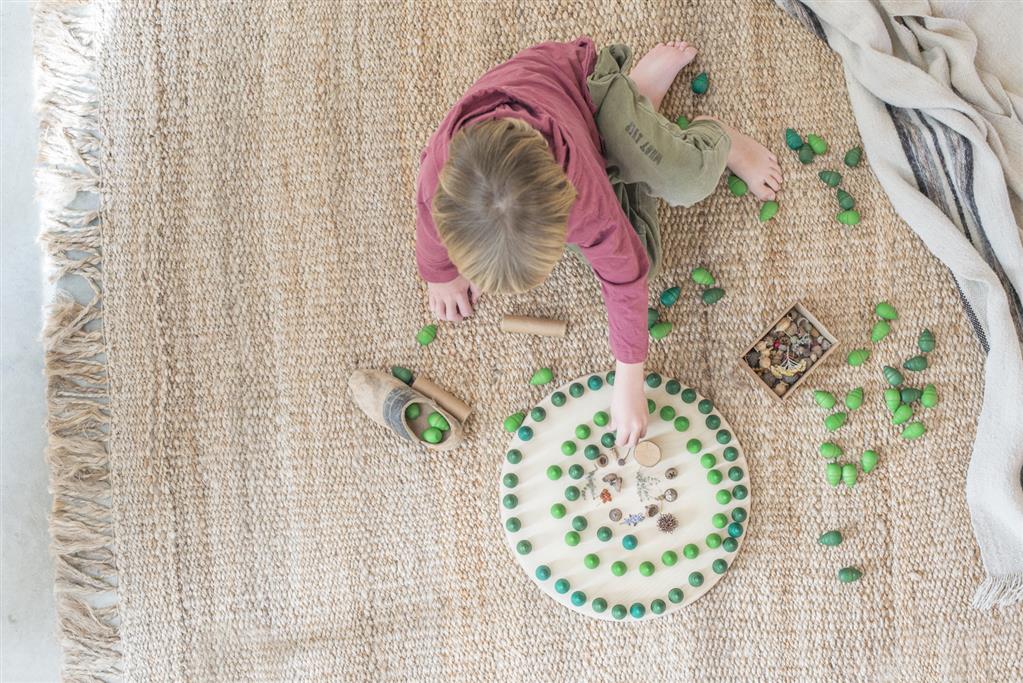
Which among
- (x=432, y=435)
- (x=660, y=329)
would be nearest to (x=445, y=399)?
(x=432, y=435)

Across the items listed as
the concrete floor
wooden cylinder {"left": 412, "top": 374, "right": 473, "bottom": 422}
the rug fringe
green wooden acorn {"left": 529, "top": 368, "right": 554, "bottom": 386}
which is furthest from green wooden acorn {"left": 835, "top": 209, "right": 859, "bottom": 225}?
the concrete floor

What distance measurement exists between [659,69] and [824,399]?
51cm

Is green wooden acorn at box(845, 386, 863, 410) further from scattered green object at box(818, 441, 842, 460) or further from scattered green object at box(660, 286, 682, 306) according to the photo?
scattered green object at box(660, 286, 682, 306)

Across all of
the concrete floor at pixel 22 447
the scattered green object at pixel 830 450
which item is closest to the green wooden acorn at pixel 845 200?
the scattered green object at pixel 830 450

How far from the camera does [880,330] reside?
107cm

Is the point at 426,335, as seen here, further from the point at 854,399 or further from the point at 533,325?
the point at 854,399

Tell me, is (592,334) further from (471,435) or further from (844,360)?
(844,360)

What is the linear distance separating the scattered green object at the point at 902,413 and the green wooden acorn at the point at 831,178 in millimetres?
321

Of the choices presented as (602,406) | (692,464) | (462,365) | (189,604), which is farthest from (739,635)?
(189,604)

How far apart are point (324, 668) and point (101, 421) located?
479mm

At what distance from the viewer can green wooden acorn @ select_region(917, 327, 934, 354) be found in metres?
1.06

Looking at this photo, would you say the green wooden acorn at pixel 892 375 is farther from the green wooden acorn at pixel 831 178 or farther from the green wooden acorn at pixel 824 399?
the green wooden acorn at pixel 831 178

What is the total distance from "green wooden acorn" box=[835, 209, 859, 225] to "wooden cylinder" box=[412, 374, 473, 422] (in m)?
0.58

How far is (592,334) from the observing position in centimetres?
109
